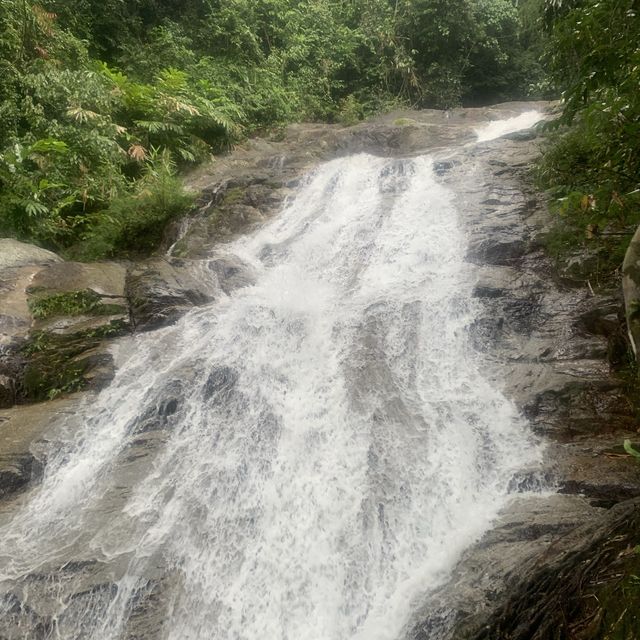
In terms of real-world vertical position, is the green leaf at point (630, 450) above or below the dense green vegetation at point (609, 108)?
below

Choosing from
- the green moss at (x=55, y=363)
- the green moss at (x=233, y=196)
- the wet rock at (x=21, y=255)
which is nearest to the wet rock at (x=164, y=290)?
the green moss at (x=55, y=363)

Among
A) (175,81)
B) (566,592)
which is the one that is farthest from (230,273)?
(566,592)

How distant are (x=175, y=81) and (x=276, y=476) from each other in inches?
435

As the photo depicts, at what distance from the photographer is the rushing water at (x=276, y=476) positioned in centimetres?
410

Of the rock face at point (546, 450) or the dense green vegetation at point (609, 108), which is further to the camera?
the dense green vegetation at point (609, 108)

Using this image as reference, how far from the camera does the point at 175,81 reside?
40.1ft

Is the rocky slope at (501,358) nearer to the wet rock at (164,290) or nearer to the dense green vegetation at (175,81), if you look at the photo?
the wet rock at (164,290)

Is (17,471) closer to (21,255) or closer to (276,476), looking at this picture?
(276,476)

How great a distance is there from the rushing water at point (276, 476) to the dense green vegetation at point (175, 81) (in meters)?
4.09

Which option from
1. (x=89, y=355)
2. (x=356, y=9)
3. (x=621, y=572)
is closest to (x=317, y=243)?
(x=89, y=355)

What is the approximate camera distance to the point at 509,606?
9.89ft

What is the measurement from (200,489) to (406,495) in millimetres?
2130

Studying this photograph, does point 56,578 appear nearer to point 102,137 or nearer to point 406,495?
point 406,495

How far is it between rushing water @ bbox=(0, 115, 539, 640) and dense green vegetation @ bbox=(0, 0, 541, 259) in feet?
13.4
